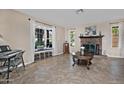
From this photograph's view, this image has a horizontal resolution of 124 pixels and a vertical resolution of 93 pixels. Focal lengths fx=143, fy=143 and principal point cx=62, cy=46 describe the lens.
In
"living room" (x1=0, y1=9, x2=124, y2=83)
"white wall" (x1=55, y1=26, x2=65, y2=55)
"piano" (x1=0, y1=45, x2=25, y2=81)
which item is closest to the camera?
"piano" (x1=0, y1=45, x2=25, y2=81)

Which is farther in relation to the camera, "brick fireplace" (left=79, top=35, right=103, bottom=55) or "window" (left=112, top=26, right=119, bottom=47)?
"window" (left=112, top=26, right=119, bottom=47)

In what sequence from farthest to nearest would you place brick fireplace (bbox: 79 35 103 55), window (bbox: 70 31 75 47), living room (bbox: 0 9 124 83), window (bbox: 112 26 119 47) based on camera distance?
window (bbox: 112 26 119 47) → brick fireplace (bbox: 79 35 103 55) → window (bbox: 70 31 75 47) → living room (bbox: 0 9 124 83)

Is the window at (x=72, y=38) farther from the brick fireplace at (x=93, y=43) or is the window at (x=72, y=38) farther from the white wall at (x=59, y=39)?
the white wall at (x=59, y=39)

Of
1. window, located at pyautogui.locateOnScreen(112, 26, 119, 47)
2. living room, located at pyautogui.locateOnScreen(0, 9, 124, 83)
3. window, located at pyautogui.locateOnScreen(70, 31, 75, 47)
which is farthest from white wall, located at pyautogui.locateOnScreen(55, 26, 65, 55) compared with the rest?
window, located at pyautogui.locateOnScreen(112, 26, 119, 47)

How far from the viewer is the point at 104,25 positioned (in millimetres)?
7281

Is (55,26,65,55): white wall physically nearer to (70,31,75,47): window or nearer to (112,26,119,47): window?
(70,31,75,47): window

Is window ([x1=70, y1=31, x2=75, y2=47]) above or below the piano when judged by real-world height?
above

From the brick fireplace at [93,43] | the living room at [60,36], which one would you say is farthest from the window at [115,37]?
the brick fireplace at [93,43]

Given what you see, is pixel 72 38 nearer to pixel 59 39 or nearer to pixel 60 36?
pixel 60 36
